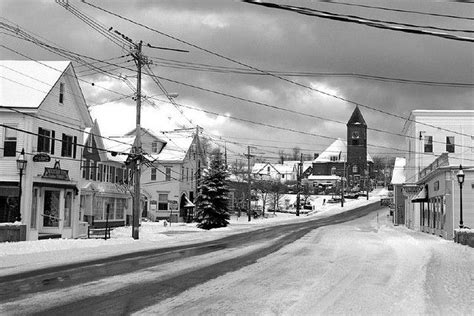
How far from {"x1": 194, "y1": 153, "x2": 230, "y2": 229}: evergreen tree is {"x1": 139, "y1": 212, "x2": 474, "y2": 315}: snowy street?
28583 millimetres

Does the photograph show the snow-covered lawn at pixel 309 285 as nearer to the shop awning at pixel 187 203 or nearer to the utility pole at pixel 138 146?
the utility pole at pixel 138 146

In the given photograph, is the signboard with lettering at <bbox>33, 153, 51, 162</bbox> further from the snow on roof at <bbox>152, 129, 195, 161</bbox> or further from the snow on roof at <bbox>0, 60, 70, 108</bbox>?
the snow on roof at <bbox>152, 129, 195, 161</bbox>

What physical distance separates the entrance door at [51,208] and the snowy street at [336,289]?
17976 millimetres

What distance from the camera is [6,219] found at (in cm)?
3006

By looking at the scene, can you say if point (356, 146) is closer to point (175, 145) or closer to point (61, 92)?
point (175, 145)

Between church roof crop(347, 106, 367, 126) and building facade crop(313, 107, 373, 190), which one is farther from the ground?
church roof crop(347, 106, 367, 126)

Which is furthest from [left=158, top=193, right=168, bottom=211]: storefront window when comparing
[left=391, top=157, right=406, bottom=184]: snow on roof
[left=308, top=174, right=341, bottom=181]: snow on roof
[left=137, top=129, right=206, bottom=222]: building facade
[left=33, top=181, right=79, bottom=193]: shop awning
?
[left=308, top=174, right=341, bottom=181]: snow on roof

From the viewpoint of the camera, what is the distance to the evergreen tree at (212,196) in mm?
47625

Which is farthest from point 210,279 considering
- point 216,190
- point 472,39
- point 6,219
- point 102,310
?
point 216,190

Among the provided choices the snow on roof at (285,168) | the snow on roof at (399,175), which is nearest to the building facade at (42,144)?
the snow on roof at (399,175)

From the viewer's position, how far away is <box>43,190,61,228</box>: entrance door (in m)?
32.6

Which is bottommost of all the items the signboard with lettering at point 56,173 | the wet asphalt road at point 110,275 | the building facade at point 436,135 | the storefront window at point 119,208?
the wet asphalt road at point 110,275

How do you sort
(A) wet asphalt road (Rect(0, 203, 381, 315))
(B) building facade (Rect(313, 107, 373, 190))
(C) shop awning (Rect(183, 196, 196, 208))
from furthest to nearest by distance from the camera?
(B) building facade (Rect(313, 107, 373, 190)) → (C) shop awning (Rect(183, 196, 196, 208)) → (A) wet asphalt road (Rect(0, 203, 381, 315))

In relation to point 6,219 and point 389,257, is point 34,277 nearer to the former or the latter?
point 389,257
